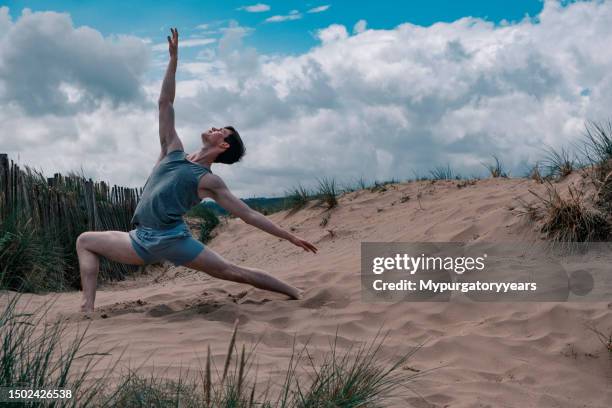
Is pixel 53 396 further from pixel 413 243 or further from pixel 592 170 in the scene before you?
pixel 592 170

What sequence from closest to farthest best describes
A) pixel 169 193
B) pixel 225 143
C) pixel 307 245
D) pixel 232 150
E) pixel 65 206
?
pixel 307 245 < pixel 169 193 < pixel 225 143 < pixel 232 150 < pixel 65 206

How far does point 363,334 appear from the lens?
4438 millimetres

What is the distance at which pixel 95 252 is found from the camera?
517 cm

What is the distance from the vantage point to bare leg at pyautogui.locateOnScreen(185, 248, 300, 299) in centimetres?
498

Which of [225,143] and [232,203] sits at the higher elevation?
[225,143]

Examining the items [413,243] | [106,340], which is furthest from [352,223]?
[106,340]

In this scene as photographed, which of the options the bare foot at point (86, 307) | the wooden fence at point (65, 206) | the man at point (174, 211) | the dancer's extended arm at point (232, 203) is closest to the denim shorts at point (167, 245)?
the man at point (174, 211)

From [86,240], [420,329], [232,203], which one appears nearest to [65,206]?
[86,240]

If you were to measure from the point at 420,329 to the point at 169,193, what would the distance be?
2.12 metres

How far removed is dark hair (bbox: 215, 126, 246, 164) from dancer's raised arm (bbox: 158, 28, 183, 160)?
348 millimetres

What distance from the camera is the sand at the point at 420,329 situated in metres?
3.59

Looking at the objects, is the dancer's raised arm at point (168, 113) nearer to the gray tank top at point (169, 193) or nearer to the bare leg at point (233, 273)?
the gray tank top at point (169, 193)

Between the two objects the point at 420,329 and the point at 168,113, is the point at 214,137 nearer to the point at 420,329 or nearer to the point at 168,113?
the point at 168,113

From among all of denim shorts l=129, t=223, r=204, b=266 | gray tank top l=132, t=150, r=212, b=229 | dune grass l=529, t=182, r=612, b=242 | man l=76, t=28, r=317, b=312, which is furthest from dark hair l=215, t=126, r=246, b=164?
dune grass l=529, t=182, r=612, b=242
